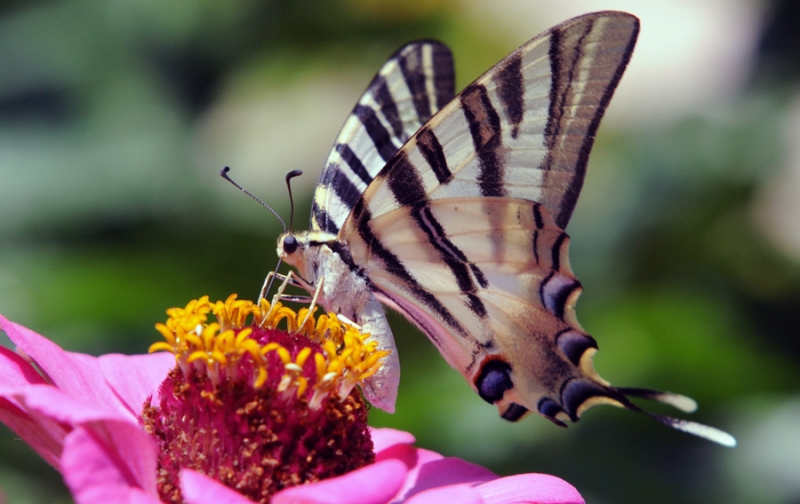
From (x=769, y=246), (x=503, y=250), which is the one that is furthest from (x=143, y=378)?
(x=769, y=246)

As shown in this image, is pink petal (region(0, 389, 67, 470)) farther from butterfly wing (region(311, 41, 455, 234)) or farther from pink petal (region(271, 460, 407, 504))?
butterfly wing (region(311, 41, 455, 234))

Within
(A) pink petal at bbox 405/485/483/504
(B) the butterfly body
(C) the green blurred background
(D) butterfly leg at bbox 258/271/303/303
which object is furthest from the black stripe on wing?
(C) the green blurred background

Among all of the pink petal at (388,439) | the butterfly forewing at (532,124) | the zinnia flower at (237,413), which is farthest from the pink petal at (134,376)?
the butterfly forewing at (532,124)

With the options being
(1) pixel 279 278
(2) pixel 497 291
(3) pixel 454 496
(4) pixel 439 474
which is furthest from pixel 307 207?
(3) pixel 454 496

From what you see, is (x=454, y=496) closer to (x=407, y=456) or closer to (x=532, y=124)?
(x=407, y=456)

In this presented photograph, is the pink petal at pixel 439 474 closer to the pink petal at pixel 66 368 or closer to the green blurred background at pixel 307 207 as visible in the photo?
the pink petal at pixel 66 368

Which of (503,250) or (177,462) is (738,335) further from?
(177,462)

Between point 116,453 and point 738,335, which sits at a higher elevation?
point 116,453
